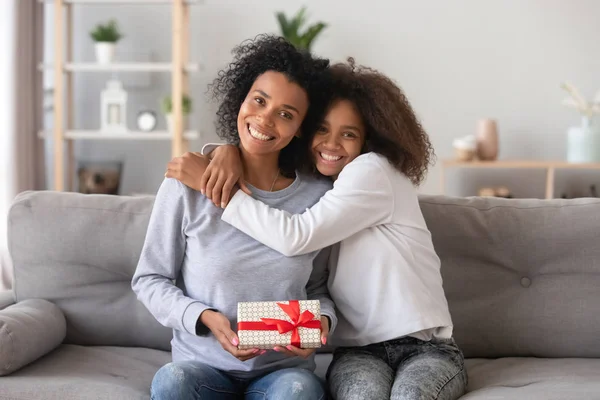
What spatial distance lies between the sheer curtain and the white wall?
0.47m

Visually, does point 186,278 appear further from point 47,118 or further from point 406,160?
point 47,118

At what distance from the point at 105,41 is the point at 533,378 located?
360cm

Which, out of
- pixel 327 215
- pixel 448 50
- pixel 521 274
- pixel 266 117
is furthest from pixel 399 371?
Result: pixel 448 50

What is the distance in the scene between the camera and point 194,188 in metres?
1.73

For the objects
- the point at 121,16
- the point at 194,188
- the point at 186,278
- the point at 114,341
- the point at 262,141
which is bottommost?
the point at 114,341

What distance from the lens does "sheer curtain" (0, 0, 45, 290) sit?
431 cm

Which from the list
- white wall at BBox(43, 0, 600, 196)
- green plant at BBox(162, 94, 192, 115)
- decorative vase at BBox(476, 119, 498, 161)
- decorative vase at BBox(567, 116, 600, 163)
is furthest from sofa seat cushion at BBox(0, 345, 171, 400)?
decorative vase at BBox(567, 116, 600, 163)

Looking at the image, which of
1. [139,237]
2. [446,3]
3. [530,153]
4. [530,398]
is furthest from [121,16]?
[530,398]

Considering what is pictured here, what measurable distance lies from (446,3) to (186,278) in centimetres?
371

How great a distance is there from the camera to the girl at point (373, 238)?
168 cm

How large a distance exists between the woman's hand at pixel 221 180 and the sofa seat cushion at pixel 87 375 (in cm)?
47

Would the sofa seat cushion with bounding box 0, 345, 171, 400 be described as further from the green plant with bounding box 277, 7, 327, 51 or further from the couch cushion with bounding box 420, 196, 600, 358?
the green plant with bounding box 277, 7, 327, 51

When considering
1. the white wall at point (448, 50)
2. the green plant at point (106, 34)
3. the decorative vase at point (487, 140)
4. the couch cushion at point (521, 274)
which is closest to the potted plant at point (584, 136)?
the white wall at point (448, 50)

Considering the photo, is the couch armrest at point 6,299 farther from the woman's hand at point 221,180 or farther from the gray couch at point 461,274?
the woman's hand at point 221,180
